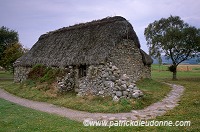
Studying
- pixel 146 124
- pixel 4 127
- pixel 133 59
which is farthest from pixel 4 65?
pixel 146 124

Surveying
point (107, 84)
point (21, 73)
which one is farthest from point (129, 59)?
point (21, 73)

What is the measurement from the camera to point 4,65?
4103 centimetres

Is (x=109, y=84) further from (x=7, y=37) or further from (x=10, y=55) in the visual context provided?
(x=7, y=37)

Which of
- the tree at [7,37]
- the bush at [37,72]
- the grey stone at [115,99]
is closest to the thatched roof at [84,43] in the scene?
the bush at [37,72]

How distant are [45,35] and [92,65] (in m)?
14.8

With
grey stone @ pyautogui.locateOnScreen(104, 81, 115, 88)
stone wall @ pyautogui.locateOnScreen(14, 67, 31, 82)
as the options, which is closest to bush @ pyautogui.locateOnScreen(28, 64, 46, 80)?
stone wall @ pyautogui.locateOnScreen(14, 67, 31, 82)

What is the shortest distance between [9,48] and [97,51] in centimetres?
2764

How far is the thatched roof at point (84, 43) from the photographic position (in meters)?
19.8

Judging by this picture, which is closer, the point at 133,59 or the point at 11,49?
the point at 133,59

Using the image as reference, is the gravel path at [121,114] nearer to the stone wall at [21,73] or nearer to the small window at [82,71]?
the small window at [82,71]

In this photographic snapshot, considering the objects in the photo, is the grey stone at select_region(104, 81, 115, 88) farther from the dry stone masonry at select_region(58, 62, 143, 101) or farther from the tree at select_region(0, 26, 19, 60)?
the tree at select_region(0, 26, 19, 60)

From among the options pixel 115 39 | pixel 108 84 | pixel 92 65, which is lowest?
pixel 108 84

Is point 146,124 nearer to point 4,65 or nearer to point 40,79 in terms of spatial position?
point 40,79

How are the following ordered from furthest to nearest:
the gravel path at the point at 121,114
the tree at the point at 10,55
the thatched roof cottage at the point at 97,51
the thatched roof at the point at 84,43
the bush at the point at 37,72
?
the tree at the point at 10,55 → the bush at the point at 37,72 → the thatched roof at the point at 84,43 → the thatched roof cottage at the point at 97,51 → the gravel path at the point at 121,114
